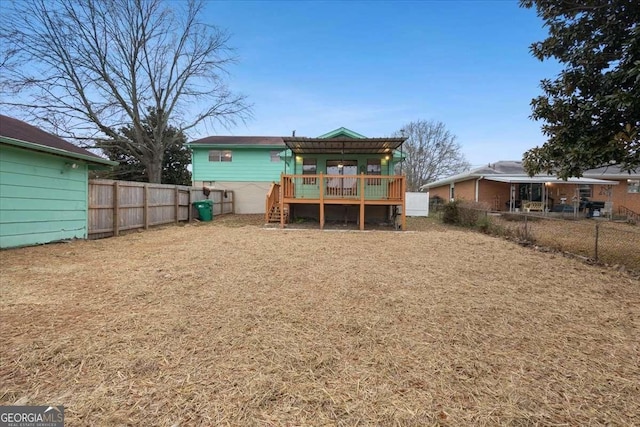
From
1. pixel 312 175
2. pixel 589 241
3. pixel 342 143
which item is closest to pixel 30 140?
pixel 312 175

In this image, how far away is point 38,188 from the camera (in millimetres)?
7438

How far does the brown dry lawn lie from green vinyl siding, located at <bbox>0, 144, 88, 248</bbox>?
2498 millimetres

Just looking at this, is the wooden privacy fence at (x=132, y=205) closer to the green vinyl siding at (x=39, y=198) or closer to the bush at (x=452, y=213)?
the green vinyl siding at (x=39, y=198)

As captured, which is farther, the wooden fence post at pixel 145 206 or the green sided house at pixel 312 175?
the green sided house at pixel 312 175

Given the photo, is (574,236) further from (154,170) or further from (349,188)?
(154,170)

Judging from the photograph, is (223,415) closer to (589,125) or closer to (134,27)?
(589,125)

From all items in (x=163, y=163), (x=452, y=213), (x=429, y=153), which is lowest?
(x=452, y=213)

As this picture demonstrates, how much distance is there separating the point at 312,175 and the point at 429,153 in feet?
92.5

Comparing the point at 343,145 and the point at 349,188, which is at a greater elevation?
the point at 343,145

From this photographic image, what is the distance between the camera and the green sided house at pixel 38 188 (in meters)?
6.71

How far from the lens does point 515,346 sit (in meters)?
2.62

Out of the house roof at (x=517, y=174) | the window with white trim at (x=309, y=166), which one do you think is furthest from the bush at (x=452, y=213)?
the window with white trim at (x=309, y=166)

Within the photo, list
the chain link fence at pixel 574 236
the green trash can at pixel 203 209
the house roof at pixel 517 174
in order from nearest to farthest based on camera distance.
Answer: the chain link fence at pixel 574 236 → the green trash can at pixel 203 209 → the house roof at pixel 517 174

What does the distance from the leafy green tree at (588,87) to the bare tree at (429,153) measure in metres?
29.4
